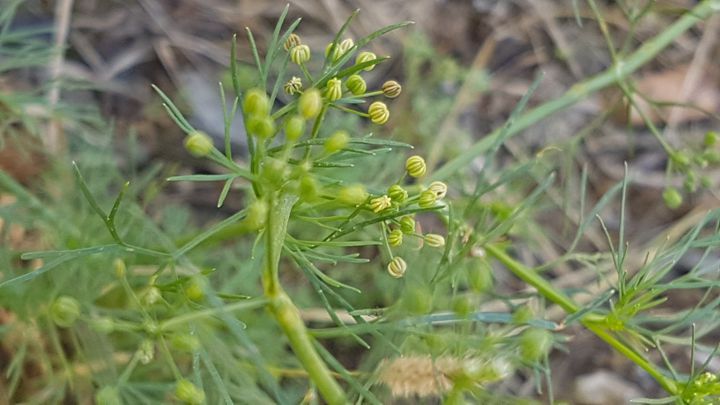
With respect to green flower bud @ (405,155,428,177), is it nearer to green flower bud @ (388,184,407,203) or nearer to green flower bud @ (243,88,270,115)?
green flower bud @ (388,184,407,203)

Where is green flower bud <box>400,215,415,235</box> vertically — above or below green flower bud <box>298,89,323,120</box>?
below

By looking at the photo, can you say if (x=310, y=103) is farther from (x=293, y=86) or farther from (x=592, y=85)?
(x=592, y=85)

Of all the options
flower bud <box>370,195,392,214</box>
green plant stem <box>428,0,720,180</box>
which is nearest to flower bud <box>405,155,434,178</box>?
flower bud <box>370,195,392,214</box>

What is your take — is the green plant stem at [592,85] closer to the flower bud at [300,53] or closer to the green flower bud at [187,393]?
the flower bud at [300,53]

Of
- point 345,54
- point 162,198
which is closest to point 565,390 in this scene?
point 162,198

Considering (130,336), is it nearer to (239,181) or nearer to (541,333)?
(239,181)

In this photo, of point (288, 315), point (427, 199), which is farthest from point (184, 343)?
point (427, 199)
